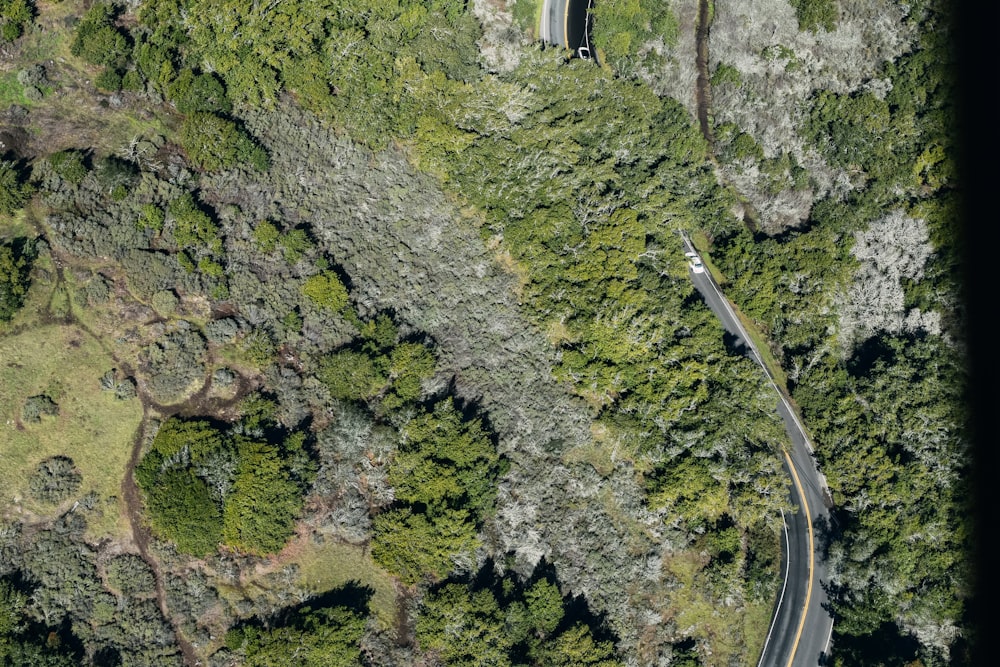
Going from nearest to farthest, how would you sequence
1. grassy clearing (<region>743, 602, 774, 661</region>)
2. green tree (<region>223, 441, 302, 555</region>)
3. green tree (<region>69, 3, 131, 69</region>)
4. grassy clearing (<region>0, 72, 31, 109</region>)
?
green tree (<region>223, 441, 302, 555</region>)
grassy clearing (<region>743, 602, 774, 661</region>)
grassy clearing (<region>0, 72, 31, 109</region>)
green tree (<region>69, 3, 131, 69</region>)

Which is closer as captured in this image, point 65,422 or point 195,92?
point 65,422

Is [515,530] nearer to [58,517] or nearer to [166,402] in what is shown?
[166,402]

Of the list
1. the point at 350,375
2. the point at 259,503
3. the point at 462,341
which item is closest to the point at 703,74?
the point at 462,341

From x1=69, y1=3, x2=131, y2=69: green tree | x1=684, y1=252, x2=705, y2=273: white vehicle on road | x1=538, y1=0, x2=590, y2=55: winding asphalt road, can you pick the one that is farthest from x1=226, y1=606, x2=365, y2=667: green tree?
x1=538, y1=0, x2=590, y2=55: winding asphalt road

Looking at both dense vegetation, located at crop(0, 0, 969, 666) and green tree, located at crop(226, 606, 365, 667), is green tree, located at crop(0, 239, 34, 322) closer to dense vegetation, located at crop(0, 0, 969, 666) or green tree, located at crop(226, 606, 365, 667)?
dense vegetation, located at crop(0, 0, 969, 666)

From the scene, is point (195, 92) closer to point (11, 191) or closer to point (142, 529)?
point (11, 191)

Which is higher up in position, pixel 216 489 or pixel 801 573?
pixel 801 573

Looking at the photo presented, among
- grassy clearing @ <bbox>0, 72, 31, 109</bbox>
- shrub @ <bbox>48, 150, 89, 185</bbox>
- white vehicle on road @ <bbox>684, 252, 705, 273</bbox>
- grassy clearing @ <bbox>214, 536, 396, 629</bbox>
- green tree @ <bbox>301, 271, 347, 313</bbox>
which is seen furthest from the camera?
white vehicle on road @ <bbox>684, 252, 705, 273</bbox>
